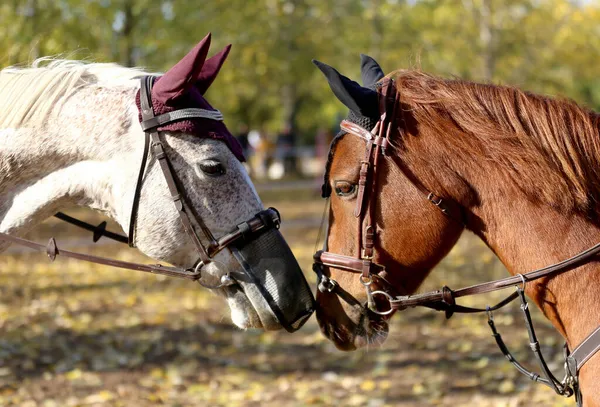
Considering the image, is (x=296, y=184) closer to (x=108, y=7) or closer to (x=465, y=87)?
(x=108, y=7)

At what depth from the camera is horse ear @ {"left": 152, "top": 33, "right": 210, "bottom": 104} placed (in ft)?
9.20

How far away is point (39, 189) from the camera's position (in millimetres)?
3076

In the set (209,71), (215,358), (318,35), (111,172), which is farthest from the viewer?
(318,35)

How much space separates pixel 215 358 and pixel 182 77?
4.30m

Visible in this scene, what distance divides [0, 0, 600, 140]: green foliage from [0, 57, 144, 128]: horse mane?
504 centimetres

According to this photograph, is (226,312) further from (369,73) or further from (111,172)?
(369,73)

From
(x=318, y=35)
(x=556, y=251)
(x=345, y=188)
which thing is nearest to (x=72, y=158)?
(x=345, y=188)

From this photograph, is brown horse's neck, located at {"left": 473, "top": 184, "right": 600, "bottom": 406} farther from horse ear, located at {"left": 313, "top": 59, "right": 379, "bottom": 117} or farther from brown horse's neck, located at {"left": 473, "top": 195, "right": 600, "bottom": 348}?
horse ear, located at {"left": 313, "top": 59, "right": 379, "bottom": 117}

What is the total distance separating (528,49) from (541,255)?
16.8 m

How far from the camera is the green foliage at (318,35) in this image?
1106cm

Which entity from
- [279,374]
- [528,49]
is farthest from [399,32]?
[279,374]

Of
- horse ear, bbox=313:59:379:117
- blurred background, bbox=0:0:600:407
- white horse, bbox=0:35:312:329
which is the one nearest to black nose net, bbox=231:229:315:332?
white horse, bbox=0:35:312:329

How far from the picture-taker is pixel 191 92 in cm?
306

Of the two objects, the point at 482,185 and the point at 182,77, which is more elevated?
the point at 182,77
